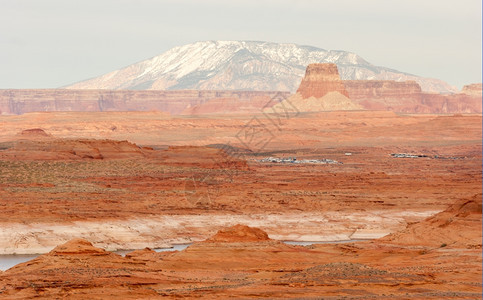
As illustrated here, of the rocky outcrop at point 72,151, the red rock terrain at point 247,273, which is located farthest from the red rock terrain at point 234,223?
the rocky outcrop at point 72,151

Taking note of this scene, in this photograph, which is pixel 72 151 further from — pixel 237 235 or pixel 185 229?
pixel 237 235

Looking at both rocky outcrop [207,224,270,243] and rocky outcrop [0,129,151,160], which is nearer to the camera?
rocky outcrop [207,224,270,243]

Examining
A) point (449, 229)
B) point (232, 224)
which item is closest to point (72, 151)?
point (232, 224)

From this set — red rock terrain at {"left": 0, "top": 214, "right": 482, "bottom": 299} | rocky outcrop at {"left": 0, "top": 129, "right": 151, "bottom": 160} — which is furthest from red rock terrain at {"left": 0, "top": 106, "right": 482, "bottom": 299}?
rocky outcrop at {"left": 0, "top": 129, "right": 151, "bottom": 160}

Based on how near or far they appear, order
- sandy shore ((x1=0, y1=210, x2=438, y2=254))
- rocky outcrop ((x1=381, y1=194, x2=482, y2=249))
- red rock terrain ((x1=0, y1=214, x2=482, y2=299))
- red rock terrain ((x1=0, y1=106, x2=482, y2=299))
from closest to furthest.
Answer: red rock terrain ((x1=0, y1=214, x2=482, y2=299)) → red rock terrain ((x1=0, y1=106, x2=482, y2=299)) → rocky outcrop ((x1=381, y1=194, x2=482, y2=249)) → sandy shore ((x1=0, y1=210, x2=438, y2=254))

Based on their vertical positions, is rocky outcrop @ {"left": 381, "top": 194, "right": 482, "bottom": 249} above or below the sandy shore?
above

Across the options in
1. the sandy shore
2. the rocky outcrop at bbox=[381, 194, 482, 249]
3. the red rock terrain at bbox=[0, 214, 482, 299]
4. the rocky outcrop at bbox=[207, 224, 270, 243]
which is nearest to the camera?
the red rock terrain at bbox=[0, 214, 482, 299]

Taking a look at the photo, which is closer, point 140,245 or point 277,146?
point 140,245

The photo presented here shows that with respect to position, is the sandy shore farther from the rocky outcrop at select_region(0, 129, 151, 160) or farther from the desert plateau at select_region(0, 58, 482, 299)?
the rocky outcrop at select_region(0, 129, 151, 160)

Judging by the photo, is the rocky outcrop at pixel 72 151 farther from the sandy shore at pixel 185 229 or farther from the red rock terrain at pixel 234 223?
the sandy shore at pixel 185 229

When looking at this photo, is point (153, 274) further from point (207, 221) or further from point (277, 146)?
point (277, 146)

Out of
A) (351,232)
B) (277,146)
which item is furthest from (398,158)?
(351,232)
